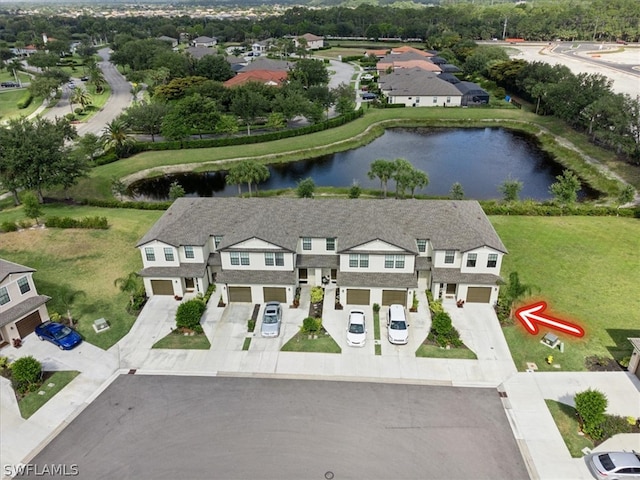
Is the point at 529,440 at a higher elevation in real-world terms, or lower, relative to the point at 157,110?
lower

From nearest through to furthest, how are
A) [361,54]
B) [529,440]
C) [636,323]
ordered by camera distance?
[529,440] → [636,323] → [361,54]

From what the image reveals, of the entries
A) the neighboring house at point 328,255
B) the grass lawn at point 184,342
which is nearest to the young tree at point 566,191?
the neighboring house at point 328,255

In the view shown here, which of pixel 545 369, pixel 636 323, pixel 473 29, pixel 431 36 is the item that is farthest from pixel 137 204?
pixel 473 29

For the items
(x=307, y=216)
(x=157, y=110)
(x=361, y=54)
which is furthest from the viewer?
(x=361, y=54)

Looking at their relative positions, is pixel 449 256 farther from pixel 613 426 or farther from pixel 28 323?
pixel 28 323

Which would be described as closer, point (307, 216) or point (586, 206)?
point (307, 216)

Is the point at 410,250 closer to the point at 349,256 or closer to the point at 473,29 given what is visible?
the point at 349,256

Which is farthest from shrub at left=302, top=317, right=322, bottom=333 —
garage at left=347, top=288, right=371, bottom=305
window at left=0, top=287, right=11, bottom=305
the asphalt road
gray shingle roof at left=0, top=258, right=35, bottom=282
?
window at left=0, top=287, right=11, bottom=305
